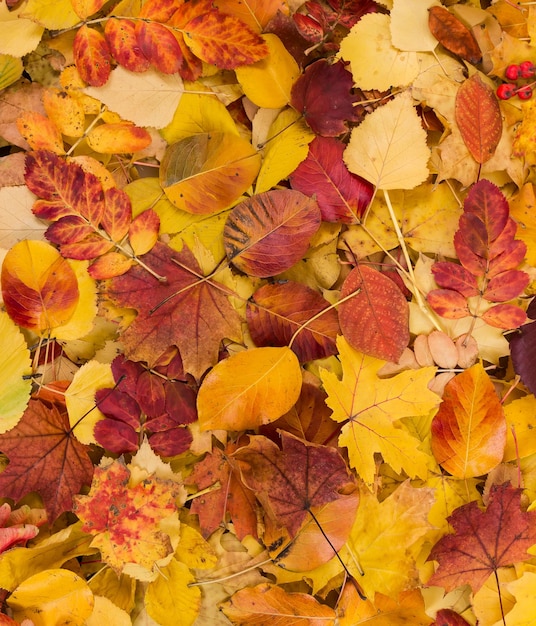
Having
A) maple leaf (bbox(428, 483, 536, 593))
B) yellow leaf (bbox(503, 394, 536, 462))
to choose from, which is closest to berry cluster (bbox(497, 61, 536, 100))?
yellow leaf (bbox(503, 394, 536, 462))

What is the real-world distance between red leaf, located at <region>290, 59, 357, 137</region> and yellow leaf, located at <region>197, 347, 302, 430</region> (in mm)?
322

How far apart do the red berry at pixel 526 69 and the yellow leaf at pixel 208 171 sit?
393 millimetres

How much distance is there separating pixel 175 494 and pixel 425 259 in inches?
19.2

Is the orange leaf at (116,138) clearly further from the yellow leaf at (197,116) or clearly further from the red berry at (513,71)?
the red berry at (513,71)

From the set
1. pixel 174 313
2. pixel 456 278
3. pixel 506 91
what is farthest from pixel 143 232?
pixel 506 91

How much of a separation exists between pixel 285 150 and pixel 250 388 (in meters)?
0.34

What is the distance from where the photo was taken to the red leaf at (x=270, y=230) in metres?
0.83

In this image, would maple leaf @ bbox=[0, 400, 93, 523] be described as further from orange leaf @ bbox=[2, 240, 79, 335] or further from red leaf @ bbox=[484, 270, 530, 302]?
red leaf @ bbox=[484, 270, 530, 302]

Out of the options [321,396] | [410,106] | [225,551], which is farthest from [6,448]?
[410,106]

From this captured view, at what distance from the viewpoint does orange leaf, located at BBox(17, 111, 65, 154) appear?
33.4 inches

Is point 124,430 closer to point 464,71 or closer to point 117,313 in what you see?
point 117,313

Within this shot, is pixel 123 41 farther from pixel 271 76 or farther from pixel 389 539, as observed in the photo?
pixel 389 539

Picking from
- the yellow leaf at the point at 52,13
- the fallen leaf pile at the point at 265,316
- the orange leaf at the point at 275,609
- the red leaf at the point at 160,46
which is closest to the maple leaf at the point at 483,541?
the fallen leaf pile at the point at 265,316

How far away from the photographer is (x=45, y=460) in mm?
852
